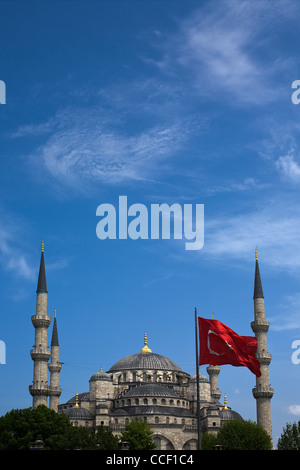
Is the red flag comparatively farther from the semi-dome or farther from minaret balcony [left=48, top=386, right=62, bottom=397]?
the semi-dome

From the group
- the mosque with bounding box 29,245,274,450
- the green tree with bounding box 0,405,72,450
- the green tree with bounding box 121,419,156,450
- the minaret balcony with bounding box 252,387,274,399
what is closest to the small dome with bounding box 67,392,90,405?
the mosque with bounding box 29,245,274,450

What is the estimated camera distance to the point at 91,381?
283 feet

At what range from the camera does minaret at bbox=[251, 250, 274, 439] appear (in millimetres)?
71625

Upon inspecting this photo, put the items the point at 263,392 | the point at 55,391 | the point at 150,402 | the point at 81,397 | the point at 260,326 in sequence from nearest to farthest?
1. the point at 263,392
2. the point at 260,326
3. the point at 150,402
4. the point at 55,391
5. the point at 81,397

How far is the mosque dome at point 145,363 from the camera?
91.1m

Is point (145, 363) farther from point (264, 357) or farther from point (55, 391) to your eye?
point (264, 357)

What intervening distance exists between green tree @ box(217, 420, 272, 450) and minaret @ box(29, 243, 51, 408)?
1806cm

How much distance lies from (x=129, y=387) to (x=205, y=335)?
192ft

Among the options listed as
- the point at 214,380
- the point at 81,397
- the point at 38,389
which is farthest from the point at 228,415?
the point at 38,389

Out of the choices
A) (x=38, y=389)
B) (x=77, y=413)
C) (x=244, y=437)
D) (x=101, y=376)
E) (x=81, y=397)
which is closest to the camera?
(x=244, y=437)

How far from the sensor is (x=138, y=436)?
67750 mm

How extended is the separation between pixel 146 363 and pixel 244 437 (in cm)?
2853
